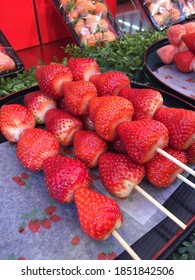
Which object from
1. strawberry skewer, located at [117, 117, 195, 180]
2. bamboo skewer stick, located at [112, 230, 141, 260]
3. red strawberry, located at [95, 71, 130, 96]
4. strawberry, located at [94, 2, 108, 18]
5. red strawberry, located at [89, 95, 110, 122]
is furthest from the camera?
strawberry, located at [94, 2, 108, 18]

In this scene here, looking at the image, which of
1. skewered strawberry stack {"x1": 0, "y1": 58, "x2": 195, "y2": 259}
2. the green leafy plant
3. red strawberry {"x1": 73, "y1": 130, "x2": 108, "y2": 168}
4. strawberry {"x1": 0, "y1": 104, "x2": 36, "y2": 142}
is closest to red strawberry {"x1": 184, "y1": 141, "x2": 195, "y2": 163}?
skewered strawberry stack {"x1": 0, "y1": 58, "x2": 195, "y2": 259}

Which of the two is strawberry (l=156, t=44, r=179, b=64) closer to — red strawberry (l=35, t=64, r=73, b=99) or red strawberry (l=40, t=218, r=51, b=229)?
red strawberry (l=35, t=64, r=73, b=99)

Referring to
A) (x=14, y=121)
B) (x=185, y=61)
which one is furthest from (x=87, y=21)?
(x=14, y=121)

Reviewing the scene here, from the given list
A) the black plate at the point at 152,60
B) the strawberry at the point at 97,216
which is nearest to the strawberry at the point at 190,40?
the black plate at the point at 152,60

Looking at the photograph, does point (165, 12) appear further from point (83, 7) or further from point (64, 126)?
point (64, 126)

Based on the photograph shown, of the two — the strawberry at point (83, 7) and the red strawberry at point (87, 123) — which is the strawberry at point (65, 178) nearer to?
the red strawberry at point (87, 123)

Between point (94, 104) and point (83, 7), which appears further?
point (83, 7)
